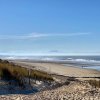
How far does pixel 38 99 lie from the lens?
10.9m

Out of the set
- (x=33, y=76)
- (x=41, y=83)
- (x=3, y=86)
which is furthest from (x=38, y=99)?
(x=33, y=76)

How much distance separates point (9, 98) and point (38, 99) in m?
0.83

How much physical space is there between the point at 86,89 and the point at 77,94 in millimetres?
→ 892

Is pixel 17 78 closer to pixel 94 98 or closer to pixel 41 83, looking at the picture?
pixel 41 83

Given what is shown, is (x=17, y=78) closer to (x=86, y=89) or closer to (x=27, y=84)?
(x=27, y=84)

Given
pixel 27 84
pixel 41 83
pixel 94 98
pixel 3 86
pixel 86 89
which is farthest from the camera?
pixel 41 83

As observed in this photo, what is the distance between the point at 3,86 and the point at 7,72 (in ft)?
7.78

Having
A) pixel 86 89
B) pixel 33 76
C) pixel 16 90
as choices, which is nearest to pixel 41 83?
pixel 33 76

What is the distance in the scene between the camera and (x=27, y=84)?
1820 cm

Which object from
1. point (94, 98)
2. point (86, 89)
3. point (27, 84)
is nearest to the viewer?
point (94, 98)

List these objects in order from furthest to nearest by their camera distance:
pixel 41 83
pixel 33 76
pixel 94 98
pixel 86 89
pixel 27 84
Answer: pixel 33 76 < pixel 41 83 < pixel 27 84 < pixel 86 89 < pixel 94 98

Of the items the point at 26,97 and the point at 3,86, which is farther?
the point at 3,86

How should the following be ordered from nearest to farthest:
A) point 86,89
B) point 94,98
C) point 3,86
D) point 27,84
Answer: point 94,98 → point 86,89 → point 3,86 → point 27,84

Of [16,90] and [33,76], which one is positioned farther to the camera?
[33,76]
